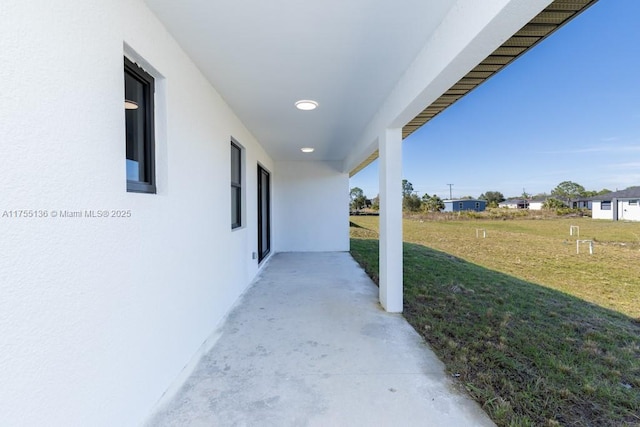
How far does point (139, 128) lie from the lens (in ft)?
6.30

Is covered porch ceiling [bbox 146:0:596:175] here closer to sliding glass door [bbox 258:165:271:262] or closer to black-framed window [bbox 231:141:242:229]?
black-framed window [bbox 231:141:242:229]

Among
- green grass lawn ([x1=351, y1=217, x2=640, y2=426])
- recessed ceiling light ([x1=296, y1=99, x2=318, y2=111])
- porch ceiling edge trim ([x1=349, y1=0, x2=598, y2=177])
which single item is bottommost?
green grass lawn ([x1=351, y1=217, x2=640, y2=426])

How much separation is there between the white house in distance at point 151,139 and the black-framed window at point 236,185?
66cm

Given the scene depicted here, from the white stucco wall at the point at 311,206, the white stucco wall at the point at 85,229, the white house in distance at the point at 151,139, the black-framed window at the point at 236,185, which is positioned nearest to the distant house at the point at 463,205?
the white stucco wall at the point at 311,206

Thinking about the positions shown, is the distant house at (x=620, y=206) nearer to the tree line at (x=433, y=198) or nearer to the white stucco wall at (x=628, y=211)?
the white stucco wall at (x=628, y=211)

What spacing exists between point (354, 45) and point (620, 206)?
2492 cm

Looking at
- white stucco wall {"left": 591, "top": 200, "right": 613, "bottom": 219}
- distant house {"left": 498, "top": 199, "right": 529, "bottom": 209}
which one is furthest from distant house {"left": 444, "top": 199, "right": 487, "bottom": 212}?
white stucco wall {"left": 591, "top": 200, "right": 613, "bottom": 219}

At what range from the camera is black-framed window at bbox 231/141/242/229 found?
4.33 meters

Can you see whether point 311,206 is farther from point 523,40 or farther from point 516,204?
point 516,204

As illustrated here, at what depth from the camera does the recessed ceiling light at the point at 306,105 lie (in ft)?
11.1

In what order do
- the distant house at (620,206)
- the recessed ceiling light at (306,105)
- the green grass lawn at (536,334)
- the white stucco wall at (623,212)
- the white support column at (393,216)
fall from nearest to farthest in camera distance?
the green grass lawn at (536,334) → the recessed ceiling light at (306,105) → the white support column at (393,216) → the white stucco wall at (623,212) → the distant house at (620,206)

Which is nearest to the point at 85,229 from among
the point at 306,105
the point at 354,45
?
the point at 354,45

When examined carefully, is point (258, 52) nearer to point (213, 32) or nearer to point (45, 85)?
point (213, 32)

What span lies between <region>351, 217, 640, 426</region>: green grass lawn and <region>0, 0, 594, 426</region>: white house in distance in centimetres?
99
